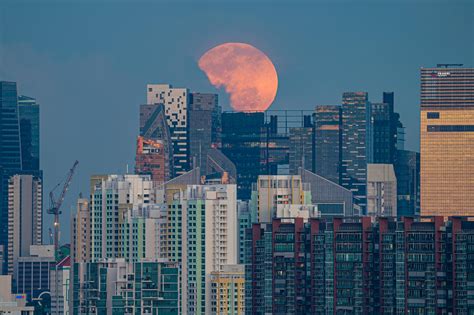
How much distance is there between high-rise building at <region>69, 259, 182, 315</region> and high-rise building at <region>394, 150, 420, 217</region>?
182ft

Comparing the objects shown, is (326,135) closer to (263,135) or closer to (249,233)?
(263,135)

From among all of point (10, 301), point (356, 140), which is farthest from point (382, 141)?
point (10, 301)

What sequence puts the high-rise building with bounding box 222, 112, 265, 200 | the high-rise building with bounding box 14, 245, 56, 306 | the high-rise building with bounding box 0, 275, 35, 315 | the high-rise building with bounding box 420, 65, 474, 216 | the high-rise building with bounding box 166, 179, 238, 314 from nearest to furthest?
the high-rise building with bounding box 166, 179, 238, 314, the high-rise building with bounding box 0, 275, 35, 315, the high-rise building with bounding box 14, 245, 56, 306, the high-rise building with bounding box 420, 65, 474, 216, the high-rise building with bounding box 222, 112, 265, 200

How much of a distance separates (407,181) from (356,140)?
11.6 metres

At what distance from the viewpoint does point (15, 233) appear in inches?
5969

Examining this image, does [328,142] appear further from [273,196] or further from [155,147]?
[273,196]

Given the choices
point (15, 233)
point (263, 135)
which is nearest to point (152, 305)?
point (15, 233)

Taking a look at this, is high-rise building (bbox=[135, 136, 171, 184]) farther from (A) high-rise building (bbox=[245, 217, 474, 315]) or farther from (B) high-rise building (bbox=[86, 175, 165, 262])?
(A) high-rise building (bbox=[245, 217, 474, 315])

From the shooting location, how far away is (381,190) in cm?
16212

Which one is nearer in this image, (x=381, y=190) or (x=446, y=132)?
(x=381, y=190)

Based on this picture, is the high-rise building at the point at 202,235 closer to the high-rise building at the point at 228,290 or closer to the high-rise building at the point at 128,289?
the high-rise building at the point at 228,290

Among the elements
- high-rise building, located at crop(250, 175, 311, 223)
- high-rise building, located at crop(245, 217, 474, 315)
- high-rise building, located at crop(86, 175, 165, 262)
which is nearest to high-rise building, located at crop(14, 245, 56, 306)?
high-rise building, located at crop(86, 175, 165, 262)

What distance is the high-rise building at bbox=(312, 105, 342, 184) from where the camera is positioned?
16750 cm

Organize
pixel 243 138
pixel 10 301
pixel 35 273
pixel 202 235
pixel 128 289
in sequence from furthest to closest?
pixel 243 138
pixel 35 273
pixel 10 301
pixel 202 235
pixel 128 289
